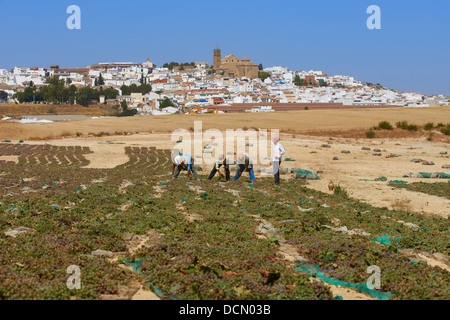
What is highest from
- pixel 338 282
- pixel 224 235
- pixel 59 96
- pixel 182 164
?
pixel 59 96

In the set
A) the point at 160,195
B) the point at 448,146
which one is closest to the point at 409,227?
the point at 160,195

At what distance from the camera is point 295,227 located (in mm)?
11453

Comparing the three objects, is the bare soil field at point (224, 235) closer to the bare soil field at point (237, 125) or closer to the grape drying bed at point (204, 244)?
the grape drying bed at point (204, 244)

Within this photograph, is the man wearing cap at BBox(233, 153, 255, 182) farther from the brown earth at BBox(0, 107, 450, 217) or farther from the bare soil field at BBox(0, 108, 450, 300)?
the brown earth at BBox(0, 107, 450, 217)

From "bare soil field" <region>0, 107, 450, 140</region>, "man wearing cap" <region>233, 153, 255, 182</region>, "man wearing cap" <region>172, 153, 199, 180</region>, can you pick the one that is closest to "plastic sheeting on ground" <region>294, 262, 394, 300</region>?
"man wearing cap" <region>233, 153, 255, 182</region>

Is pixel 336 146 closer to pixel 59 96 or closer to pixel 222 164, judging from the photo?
pixel 222 164

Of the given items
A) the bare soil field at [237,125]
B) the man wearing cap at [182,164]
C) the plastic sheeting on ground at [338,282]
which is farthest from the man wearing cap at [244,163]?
the bare soil field at [237,125]

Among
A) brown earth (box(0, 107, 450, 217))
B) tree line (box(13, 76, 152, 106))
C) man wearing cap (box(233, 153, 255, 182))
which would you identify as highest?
tree line (box(13, 76, 152, 106))

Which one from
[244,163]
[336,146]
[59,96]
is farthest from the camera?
[59,96]

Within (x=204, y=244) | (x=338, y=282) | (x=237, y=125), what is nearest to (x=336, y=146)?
(x=237, y=125)

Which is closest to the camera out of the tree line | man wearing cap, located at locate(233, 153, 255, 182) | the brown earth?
the brown earth

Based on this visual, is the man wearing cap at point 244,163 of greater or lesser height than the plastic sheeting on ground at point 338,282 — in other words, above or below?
above

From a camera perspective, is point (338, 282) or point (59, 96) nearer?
point (338, 282)
